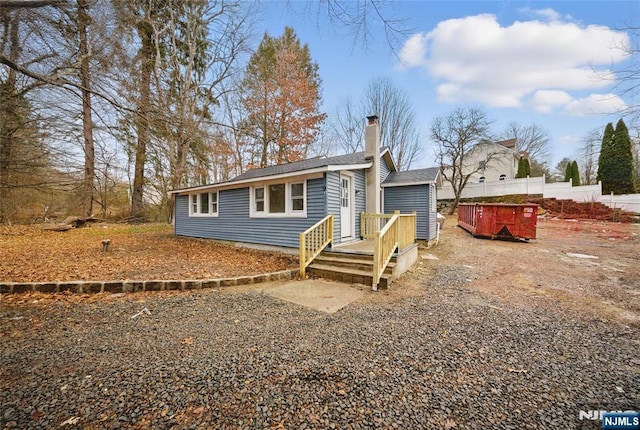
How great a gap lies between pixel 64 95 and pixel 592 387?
34.2ft

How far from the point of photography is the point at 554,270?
6.50 meters

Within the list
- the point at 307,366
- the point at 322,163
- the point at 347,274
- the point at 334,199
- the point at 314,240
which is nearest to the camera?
the point at 307,366

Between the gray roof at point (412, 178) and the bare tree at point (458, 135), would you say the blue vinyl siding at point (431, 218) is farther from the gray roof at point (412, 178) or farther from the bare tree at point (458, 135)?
the bare tree at point (458, 135)

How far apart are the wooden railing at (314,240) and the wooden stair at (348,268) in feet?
0.72

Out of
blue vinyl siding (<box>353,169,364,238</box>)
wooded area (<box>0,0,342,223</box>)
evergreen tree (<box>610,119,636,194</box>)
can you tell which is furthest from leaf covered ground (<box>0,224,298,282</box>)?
evergreen tree (<box>610,119,636,194</box>)

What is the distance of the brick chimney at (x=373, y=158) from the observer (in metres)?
8.34

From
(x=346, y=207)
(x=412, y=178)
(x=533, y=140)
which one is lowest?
(x=346, y=207)

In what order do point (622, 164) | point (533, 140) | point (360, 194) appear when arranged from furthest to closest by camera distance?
point (533, 140), point (622, 164), point (360, 194)

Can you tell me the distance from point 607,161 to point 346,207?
22.7 meters

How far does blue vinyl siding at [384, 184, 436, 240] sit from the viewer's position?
31.8 feet

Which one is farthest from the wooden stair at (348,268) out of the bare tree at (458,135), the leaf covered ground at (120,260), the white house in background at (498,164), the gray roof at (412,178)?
the white house in background at (498,164)

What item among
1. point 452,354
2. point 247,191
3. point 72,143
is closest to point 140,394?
point 452,354

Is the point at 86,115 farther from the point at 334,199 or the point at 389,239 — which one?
the point at 389,239

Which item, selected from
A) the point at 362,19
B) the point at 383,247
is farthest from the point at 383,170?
the point at 362,19
